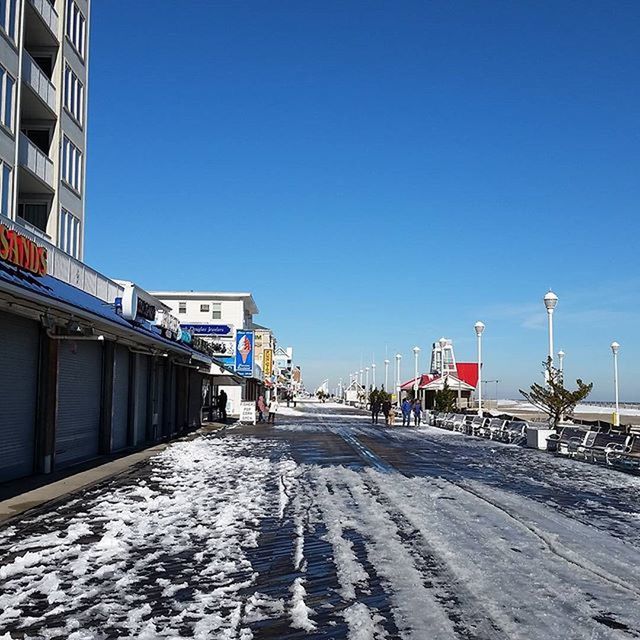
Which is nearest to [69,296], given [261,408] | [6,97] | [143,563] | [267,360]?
[143,563]

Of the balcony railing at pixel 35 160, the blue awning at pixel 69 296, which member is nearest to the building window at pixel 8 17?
the balcony railing at pixel 35 160

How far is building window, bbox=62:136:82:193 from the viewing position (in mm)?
30453

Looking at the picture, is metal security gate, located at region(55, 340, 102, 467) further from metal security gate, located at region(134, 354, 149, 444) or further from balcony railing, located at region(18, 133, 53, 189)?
balcony railing, located at region(18, 133, 53, 189)

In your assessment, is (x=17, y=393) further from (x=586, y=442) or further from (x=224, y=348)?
(x=224, y=348)

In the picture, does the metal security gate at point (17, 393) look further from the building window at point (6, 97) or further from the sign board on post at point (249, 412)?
the sign board on post at point (249, 412)

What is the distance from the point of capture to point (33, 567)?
312 inches

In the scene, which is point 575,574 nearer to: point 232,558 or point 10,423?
point 232,558

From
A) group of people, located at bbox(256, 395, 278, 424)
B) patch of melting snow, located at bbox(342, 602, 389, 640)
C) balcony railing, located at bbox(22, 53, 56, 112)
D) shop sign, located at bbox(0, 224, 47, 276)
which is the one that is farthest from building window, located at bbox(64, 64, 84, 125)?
patch of melting snow, located at bbox(342, 602, 389, 640)

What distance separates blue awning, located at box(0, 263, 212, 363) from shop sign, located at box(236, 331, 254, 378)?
2785 cm

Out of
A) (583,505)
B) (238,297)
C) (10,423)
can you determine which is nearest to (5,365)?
(10,423)

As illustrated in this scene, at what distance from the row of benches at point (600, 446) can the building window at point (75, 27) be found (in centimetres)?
2413

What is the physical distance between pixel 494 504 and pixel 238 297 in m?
55.7

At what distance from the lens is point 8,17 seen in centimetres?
2475

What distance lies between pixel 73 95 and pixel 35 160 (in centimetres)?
562
